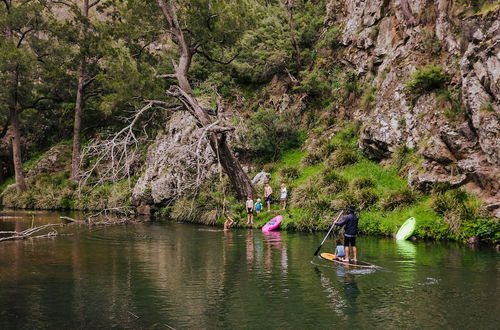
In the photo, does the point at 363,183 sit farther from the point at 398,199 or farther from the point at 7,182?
the point at 7,182

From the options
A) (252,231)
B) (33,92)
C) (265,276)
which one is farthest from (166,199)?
(33,92)

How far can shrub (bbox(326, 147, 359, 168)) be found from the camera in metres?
28.7

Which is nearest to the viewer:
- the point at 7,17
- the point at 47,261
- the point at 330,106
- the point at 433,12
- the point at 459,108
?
the point at 47,261

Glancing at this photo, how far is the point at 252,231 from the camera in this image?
25.1 meters

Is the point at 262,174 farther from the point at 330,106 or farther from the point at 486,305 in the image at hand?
the point at 486,305

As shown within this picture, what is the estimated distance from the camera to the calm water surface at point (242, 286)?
938cm

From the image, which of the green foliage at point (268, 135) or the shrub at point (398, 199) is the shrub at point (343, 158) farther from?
the shrub at point (398, 199)

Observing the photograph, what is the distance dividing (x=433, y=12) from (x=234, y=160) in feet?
50.2

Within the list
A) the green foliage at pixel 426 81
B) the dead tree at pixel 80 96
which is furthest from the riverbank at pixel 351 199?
the dead tree at pixel 80 96

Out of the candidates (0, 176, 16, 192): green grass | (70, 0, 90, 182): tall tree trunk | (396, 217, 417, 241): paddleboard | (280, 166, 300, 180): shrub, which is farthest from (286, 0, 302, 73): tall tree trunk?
(0, 176, 16, 192): green grass

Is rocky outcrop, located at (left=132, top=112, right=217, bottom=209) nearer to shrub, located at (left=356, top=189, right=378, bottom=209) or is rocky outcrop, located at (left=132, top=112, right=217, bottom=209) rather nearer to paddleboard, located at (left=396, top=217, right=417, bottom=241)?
shrub, located at (left=356, top=189, right=378, bottom=209)

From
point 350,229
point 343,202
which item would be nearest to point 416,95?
point 343,202

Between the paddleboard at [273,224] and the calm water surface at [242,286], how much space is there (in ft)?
14.6

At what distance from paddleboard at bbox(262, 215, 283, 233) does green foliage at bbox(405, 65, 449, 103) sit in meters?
10.2
